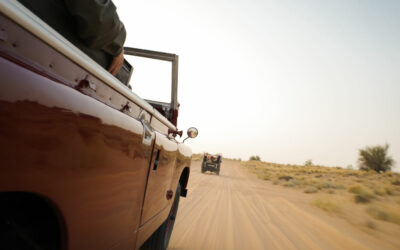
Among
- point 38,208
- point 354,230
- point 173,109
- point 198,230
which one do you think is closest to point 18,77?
point 38,208

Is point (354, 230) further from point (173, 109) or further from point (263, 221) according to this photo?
point (173, 109)

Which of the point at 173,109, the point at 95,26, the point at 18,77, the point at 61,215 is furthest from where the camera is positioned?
the point at 173,109

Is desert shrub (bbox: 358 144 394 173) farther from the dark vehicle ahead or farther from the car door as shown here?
the car door

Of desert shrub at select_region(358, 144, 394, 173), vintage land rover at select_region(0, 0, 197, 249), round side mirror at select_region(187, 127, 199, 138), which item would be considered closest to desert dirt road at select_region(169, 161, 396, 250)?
round side mirror at select_region(187, 127, 199, 138)

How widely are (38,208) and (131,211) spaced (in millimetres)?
560

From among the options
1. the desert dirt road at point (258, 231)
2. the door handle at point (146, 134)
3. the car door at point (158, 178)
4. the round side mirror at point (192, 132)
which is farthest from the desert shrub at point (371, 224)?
the door handle at point (146, 134)

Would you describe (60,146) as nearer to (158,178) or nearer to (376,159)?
(158,178)

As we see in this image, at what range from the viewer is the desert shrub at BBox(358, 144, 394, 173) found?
122 feet

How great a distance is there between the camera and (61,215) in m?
0.83

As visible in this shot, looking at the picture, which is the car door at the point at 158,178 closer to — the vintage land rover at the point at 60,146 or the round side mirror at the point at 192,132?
the vintage land rover at the point at 60,146

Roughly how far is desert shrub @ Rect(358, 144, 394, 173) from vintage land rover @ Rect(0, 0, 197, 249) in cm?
4471

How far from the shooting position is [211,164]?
64.0 feet

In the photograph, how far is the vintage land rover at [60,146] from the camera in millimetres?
643

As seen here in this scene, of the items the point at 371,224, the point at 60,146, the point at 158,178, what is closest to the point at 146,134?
the point at 158,178
